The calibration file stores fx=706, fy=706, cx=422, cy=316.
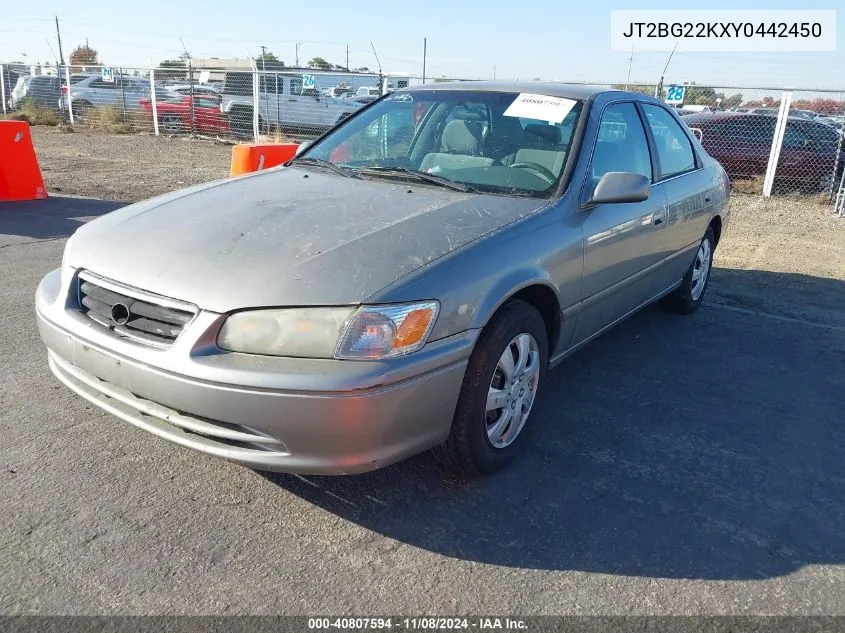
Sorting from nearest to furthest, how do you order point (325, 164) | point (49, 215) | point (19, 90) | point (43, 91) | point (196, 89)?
point (325, 164)
point (49, 215)
point (196, 89)
point (43, 91)
point (19, 90)

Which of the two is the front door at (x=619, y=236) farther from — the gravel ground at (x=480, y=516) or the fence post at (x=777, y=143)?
the fence post at (x=777, y=143)

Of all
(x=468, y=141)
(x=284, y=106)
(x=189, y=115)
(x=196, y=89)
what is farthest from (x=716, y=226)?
(x=196, y=89)

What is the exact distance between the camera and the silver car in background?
2.33 m

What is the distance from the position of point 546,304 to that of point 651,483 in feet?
2.93

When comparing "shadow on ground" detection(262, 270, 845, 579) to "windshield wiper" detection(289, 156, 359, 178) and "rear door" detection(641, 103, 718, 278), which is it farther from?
"windshield wiper" detection(289, 156, 359, 178)

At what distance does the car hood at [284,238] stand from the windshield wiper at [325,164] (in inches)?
Answer: 8.8

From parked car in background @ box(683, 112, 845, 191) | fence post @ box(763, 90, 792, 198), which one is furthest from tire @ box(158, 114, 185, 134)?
fence post @ box(763, 90, 792, 198)

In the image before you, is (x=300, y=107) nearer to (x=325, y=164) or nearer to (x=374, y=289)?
(x=325, y=164)

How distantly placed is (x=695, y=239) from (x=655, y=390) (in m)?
1.51

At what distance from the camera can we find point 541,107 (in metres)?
3.73

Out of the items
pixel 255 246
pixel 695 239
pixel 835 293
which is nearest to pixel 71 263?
pixel 255 246

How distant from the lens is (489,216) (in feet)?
9.83

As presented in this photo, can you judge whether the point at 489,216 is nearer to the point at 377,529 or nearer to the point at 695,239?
the point at 377,529

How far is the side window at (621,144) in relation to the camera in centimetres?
367
